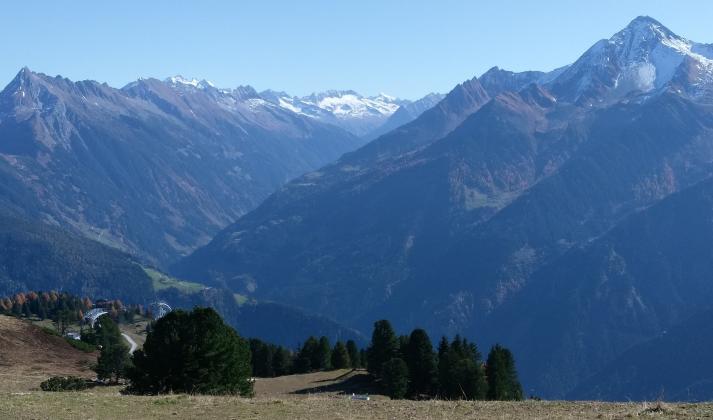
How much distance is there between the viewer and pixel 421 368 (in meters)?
108

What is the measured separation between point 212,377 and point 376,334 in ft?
182

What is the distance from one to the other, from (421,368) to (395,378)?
1058 cm

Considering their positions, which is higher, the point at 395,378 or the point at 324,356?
the point at 324,356

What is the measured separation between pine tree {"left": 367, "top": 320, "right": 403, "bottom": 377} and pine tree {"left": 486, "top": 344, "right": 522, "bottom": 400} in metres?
13.4

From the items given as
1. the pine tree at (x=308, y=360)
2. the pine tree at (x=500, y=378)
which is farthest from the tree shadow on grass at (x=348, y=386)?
the pine tree at (x=308, y=360)

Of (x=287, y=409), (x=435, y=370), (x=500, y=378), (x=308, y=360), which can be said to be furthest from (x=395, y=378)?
(x=287, y=409)

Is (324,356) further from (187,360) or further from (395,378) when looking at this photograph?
(187,360)

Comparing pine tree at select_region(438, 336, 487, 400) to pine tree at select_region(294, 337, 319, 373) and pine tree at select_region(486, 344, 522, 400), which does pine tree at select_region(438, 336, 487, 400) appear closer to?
pine tree at select_region(486, 344, 522, 400)

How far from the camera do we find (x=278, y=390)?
10119cm

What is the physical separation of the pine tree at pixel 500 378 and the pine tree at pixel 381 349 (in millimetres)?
13397

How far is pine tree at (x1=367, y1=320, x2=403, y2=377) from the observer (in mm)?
114375

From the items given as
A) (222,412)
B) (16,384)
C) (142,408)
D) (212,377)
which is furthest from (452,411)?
(16,384)

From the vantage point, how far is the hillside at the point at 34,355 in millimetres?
95000

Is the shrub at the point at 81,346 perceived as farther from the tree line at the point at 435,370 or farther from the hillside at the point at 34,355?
the tree line at the point at 435,370
